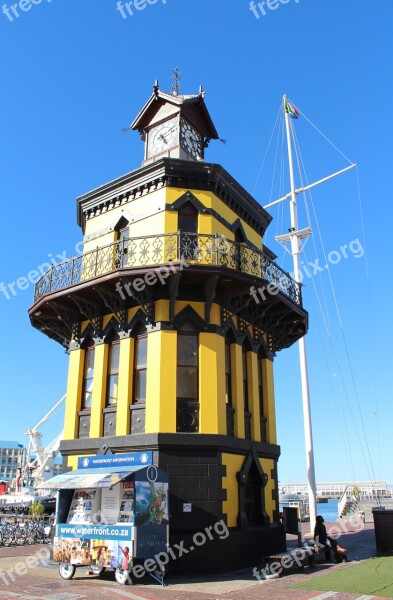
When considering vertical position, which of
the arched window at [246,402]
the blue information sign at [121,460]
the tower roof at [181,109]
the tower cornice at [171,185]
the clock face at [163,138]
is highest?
the tower roof at [181,109]

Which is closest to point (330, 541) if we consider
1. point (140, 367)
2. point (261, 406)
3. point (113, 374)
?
point (261, 406)

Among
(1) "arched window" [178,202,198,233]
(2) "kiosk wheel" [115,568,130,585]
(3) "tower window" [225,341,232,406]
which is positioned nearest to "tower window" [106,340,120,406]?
(3) "tower window" [225,341,232,406]

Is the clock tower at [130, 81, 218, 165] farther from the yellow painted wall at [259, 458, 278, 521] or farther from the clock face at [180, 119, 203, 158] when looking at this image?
the yellow painted wall at [259, 458, 278, 521]

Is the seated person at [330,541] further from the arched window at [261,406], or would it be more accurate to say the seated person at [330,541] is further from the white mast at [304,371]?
the white mast at [304,371]

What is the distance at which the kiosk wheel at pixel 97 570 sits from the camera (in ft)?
41.0

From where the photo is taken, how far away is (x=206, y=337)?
15586mm

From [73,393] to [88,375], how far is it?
79cm

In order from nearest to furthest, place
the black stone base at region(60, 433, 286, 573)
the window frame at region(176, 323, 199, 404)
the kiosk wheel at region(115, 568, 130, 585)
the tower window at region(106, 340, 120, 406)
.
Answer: the kiosk wheel at region(115, 568, 130, 585) → the black stone base at region(60, 433, 286, 573) → the window frame at region(176, 323, 199, 404) → the tower window at region(106, 340, 120, 406)

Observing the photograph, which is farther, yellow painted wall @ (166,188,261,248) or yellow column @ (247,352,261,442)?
yellow column @ (247,352,261,442)

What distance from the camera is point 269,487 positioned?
17.3m

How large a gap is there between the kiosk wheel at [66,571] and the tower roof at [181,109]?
54.2 feet

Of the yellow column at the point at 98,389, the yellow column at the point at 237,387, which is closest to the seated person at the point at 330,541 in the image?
the yellow column at the point at 237,387

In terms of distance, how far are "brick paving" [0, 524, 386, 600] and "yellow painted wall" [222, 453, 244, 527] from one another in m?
1.49

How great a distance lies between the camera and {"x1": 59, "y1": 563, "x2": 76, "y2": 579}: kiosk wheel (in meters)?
12.8
